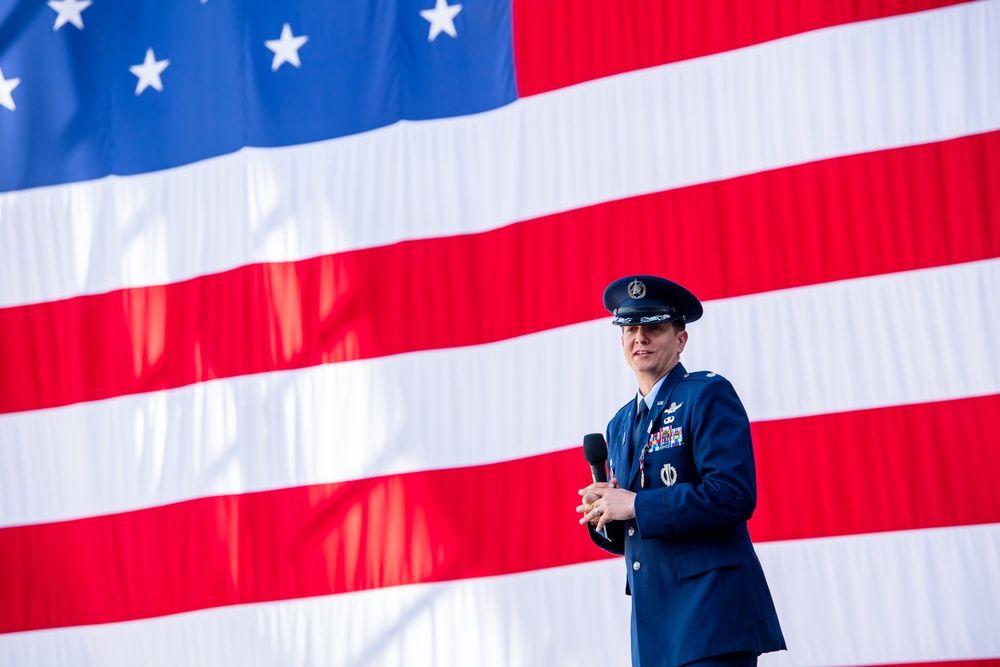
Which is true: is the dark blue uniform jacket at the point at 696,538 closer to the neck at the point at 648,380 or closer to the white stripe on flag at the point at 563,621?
the neck at the point at 648,380

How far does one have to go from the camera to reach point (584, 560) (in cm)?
290

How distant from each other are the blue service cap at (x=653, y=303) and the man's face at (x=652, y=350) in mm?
20

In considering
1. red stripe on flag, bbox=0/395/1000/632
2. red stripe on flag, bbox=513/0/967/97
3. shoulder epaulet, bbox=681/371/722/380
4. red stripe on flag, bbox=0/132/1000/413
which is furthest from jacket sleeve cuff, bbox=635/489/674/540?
red stripe on flag, bbox=513/0/967/97

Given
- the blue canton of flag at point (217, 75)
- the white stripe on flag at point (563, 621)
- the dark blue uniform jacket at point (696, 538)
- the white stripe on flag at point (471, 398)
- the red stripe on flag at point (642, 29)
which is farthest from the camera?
the blue canton of flag at point (217, 75)

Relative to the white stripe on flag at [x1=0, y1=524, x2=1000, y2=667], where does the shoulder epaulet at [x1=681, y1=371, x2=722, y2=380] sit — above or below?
above

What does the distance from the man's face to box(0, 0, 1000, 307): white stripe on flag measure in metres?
1.06

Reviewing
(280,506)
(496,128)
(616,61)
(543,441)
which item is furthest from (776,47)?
(280,506)

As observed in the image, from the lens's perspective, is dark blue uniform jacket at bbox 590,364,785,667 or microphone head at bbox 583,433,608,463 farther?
microphone head at bbox 583,433,608,463

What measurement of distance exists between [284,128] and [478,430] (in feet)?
3.87

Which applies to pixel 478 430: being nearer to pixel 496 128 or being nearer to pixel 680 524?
pixel 496 128

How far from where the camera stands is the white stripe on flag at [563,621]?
2555 mm

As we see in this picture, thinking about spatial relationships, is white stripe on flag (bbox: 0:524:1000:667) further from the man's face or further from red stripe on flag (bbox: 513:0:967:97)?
red stripe on flag (bbox: 513:0:967:97)

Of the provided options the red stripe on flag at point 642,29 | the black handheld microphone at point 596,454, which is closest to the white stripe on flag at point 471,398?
the red stripe on flag at point 642,29

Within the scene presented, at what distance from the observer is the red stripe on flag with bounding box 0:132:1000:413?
2713 millimetres
